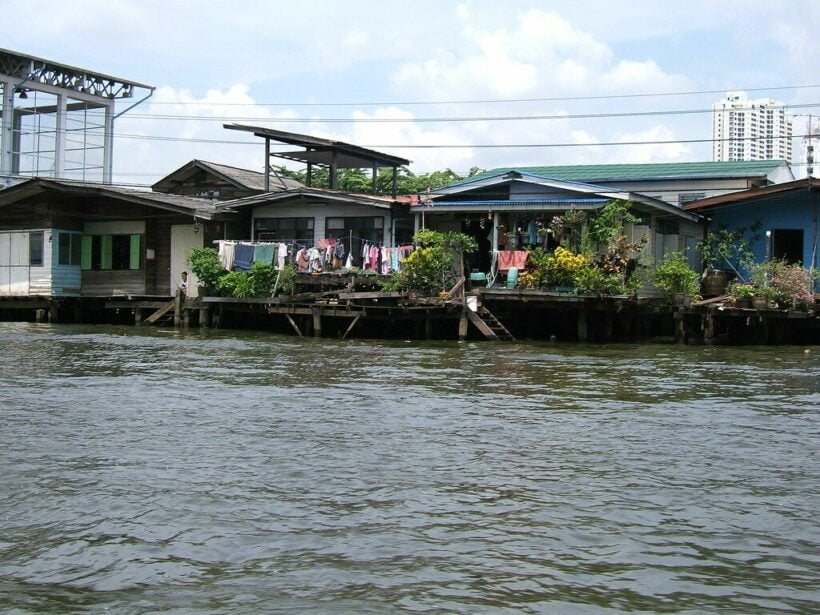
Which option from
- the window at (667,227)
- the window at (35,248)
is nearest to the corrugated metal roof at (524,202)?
the window at (667,227)

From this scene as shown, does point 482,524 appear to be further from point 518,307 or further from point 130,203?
point 130,203

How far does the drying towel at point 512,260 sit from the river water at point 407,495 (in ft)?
31.1

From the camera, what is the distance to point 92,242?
31391 mm

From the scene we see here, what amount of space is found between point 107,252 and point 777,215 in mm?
21459

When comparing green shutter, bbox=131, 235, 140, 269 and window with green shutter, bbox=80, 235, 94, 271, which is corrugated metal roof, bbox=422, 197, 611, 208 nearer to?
green shutter, bbox=131, 235, 140, 269

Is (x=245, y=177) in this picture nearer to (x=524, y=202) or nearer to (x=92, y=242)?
(x=92, y=242)

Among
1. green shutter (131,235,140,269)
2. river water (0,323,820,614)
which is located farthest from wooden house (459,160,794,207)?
river water (0,323,820,614)

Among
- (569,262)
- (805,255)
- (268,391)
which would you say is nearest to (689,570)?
(268,391)

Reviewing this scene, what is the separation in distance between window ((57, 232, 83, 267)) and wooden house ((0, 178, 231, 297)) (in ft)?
0.11

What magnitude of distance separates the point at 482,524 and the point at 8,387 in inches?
378

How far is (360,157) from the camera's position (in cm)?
3092

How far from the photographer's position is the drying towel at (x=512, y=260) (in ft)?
79.9

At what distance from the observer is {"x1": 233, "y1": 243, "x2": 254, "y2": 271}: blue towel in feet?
89.3

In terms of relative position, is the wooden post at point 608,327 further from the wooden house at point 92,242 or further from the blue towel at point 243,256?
the wooden house at point 92,242
